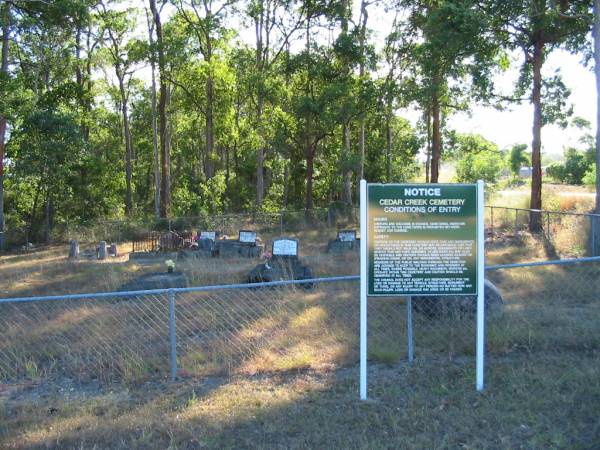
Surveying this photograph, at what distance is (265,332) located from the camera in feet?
24.4

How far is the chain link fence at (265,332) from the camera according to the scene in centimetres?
634

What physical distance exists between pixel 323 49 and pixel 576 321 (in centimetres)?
2387

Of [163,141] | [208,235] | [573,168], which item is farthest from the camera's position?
[573,168]

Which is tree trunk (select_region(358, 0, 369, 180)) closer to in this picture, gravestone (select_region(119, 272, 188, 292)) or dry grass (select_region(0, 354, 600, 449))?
gravestone (select_region(119, 272, 188, 292))

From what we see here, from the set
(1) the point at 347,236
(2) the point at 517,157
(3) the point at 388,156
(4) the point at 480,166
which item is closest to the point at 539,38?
(1) the point at 347,236

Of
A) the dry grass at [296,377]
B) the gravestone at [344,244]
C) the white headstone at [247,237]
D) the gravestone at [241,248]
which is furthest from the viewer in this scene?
the gravestone at [344,244]

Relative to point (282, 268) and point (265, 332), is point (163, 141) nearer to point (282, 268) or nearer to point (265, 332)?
point (282, 268)

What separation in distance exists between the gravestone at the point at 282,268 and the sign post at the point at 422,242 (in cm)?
593

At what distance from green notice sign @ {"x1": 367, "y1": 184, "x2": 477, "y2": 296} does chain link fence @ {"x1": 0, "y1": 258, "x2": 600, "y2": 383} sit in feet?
3.48

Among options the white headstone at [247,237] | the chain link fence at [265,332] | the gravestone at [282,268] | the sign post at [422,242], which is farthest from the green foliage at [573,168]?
the sign post at [422,242]

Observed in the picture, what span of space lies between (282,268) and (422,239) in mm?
6880

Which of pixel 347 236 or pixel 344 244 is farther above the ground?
pixel 347 236

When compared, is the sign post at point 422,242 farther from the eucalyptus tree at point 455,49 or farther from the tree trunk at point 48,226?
the tree trunk at point 48,226

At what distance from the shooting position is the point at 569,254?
16047 mm
